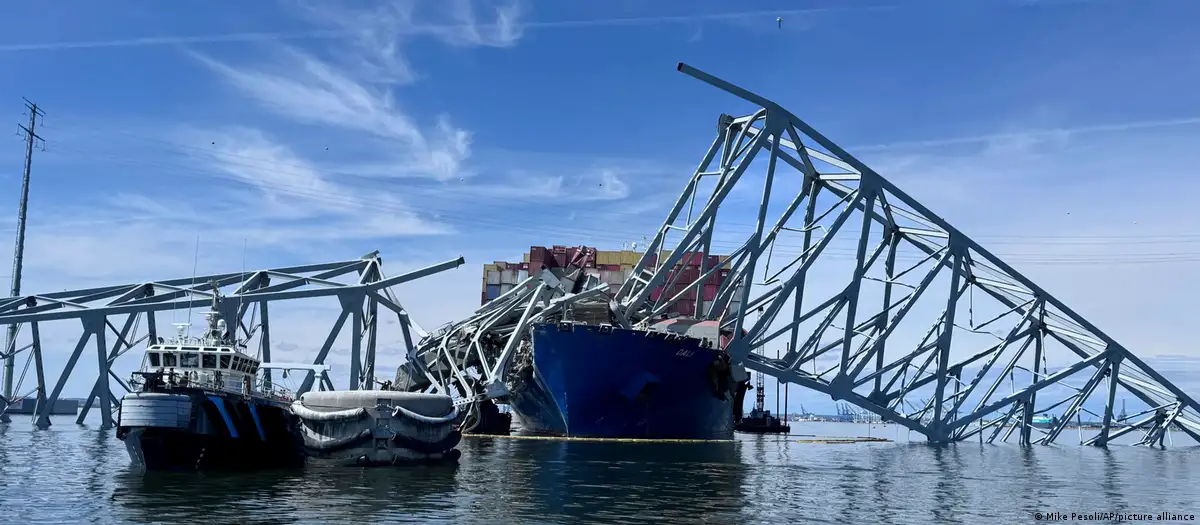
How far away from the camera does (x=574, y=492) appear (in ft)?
104

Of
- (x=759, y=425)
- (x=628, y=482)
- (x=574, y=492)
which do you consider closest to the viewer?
(x=574, y=492)

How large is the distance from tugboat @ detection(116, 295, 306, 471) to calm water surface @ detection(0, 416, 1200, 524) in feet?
4.02

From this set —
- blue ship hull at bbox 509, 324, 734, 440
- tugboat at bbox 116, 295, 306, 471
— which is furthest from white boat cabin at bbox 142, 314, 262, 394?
blue ship hull at bbox 509, 324, 734, 440

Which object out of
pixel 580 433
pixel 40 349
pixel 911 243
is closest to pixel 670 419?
pixel 580 433

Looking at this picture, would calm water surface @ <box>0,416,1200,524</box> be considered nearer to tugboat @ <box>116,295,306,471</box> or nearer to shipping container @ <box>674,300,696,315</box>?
tugboat @ <box>116,295,306,471</box>

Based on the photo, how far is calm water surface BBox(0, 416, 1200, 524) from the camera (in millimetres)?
25266

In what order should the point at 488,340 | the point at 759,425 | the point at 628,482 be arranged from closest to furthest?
the point at 628,482 → the point at 488,340 → the point at 759,425

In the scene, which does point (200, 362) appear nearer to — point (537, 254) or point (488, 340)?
point (488, 340)

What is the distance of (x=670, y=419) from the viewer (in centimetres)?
6494

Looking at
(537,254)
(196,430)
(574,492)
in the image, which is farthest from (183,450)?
(537,254)

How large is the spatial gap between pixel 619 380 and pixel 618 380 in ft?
0.22

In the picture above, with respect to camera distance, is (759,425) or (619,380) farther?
(759,425)

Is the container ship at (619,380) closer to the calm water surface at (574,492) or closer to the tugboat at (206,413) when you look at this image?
the calm water surface at (574,492)

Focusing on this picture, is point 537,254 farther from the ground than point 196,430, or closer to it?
farther from the ground
